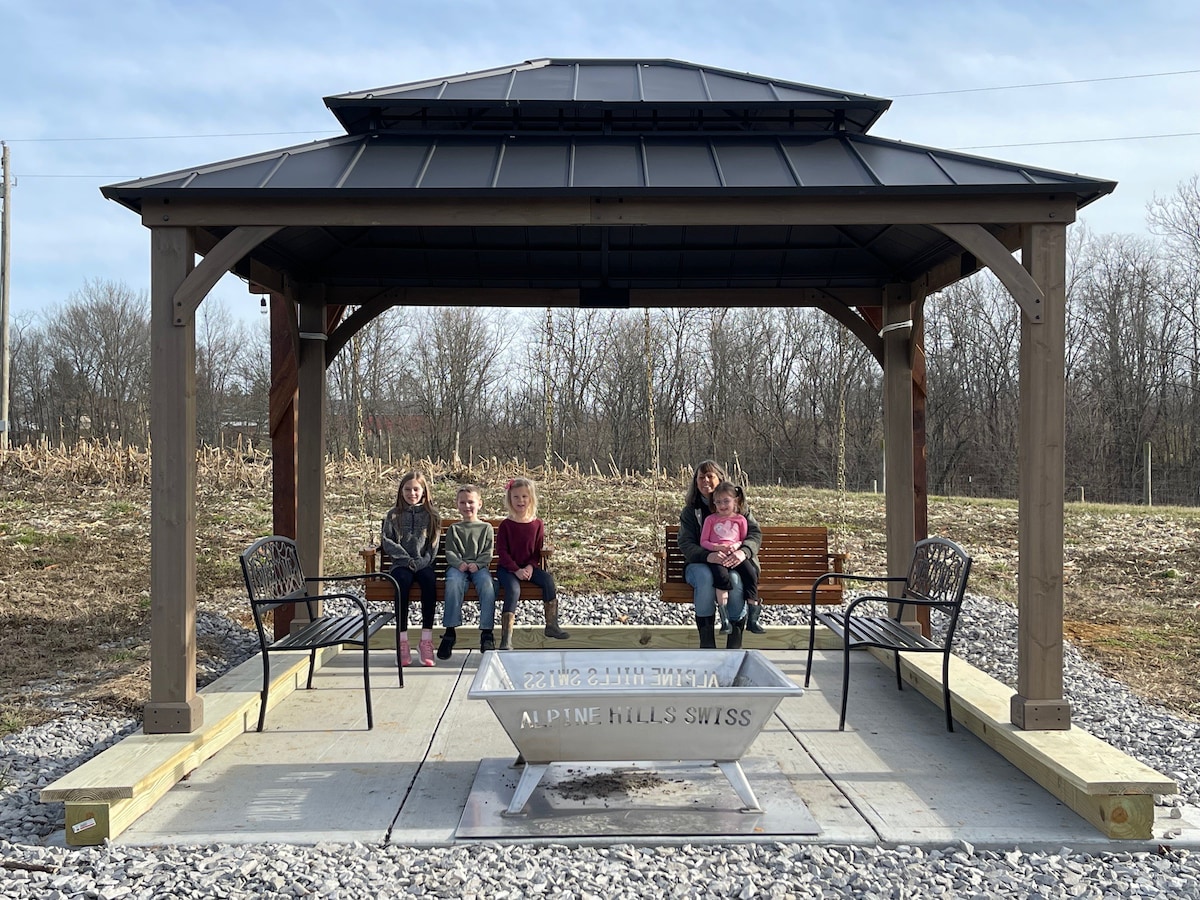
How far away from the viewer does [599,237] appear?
6430 mm

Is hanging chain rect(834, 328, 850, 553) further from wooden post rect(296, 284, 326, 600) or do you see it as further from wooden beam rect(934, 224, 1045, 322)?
wooden post rect(296, 284, 326, 600)

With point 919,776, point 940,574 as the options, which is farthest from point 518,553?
point 919,776

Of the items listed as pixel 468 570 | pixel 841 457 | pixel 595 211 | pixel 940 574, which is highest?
pixel 595 211

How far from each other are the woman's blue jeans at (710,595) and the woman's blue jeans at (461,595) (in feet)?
4.26

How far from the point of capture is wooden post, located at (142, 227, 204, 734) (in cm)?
436

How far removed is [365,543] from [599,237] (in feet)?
19.9

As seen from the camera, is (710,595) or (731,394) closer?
(710,595)

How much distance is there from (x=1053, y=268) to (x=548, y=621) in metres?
3.79

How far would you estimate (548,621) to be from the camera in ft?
21.6

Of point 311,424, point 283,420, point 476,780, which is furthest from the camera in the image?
point 311,424

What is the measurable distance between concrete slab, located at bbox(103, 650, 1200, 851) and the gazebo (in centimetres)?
47

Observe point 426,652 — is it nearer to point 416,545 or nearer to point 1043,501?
point 416,545

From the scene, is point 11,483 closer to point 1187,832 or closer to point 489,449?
point 489,449

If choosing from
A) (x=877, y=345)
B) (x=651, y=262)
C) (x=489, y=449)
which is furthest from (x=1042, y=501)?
(x=489, y=449)
